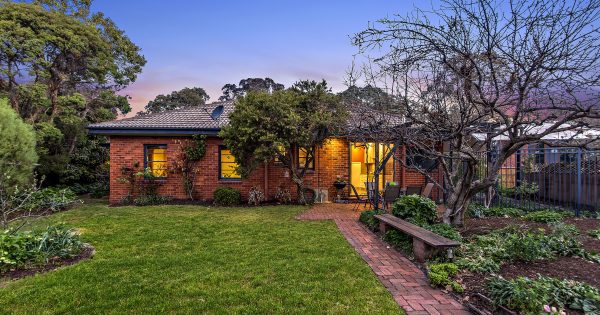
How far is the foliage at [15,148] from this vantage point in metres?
7.84

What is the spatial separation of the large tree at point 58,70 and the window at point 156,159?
163 inches

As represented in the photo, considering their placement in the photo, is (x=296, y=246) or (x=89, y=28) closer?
(x=296, y=246)

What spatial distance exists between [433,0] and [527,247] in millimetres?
3624

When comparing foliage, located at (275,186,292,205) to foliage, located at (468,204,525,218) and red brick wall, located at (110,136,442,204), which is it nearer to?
red brick wall, located at (110,136,442,204)

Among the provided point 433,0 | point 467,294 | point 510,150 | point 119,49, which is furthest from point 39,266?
point 119,49

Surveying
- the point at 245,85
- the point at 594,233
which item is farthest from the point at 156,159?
the point at 245,85

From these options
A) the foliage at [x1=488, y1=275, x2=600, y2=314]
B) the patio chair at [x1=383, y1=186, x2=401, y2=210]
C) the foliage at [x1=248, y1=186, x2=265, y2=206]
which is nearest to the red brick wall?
the foliage at [x1=248, y1=186, x2=265, y2=206]

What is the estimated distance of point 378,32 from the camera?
4.35m

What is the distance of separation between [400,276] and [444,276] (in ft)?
2.00

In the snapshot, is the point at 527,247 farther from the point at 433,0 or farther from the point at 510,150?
the point at 433,0

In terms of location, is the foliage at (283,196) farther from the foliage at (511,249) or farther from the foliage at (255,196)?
the foliage at (511,249)

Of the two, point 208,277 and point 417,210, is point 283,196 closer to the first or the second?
point 417,210

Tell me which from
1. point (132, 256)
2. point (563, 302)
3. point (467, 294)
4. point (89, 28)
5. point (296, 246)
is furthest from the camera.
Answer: point (89, 28)

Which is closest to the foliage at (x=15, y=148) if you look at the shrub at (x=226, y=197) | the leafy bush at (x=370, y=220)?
the shrub at (x=226, y=197)
